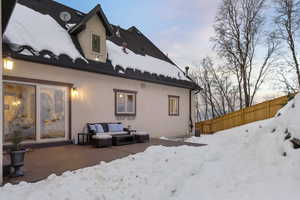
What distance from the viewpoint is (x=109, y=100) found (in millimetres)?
8477

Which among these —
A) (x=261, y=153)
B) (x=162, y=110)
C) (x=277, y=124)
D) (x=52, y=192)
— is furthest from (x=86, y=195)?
(x=162, y=110)

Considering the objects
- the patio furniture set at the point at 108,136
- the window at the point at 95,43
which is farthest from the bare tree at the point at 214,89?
the patio furniture set at the point at 108,136

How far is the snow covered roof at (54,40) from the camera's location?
6176 millimetres

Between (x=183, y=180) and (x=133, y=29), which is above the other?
(x=133, y=29)

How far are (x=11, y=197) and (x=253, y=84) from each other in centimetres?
1819

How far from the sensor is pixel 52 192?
3.07 metres

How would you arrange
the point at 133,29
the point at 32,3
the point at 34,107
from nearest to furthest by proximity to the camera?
the point at 34,107 < the point at 32,3 < the point at 133,29

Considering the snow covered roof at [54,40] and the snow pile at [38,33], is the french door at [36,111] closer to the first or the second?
the snow covered roof at [54,40]

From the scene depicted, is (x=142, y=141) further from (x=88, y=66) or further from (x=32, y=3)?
(x=32, y=3)

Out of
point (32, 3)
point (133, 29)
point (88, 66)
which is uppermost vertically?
point (133, 29)

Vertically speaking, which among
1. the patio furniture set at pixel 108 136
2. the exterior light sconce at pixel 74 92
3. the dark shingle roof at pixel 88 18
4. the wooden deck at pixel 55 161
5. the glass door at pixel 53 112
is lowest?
the wooden deck at pixel 55 161

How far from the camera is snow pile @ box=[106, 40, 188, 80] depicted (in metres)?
9.20

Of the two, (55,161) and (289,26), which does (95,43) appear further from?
(289,26)

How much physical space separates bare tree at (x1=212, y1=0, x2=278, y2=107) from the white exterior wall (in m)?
6.66
